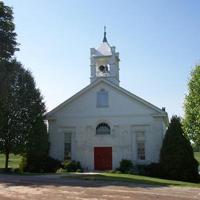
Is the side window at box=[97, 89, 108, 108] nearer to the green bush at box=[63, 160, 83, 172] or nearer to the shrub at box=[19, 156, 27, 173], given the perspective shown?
the green bush at box=[63, 160, 83, 172]

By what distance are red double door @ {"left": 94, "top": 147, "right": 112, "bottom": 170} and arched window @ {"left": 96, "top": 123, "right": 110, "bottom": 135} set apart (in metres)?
1.51

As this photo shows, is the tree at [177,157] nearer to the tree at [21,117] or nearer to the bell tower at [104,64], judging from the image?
the bell tower at [104,64]

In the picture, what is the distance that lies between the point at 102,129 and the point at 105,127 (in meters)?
0.34

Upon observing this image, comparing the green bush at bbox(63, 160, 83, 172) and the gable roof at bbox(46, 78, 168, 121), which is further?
the gable roof at bbox(46, 78, 168, 121)

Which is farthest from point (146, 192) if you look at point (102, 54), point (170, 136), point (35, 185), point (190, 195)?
point (102, 54)

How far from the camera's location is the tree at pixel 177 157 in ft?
115

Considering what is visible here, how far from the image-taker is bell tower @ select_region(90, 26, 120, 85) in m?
41.9


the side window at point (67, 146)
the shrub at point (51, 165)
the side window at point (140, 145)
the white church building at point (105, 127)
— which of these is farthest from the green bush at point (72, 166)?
the side window at point (140, 145)

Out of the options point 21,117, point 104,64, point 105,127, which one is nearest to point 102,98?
point 105,127

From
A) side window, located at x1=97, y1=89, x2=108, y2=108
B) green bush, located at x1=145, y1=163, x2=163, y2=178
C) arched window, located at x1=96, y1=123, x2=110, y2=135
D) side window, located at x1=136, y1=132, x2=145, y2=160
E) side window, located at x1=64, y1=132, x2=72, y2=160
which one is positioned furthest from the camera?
side window, located at x1=64, y1=132, x2=72, y2=160

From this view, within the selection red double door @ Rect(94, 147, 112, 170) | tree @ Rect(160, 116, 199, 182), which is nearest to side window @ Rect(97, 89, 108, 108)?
red double door @ Rect(94, 147, 112, 170)

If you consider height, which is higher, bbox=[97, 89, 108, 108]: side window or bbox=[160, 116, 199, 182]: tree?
bbox=[97, 89, 108, 108]: side window

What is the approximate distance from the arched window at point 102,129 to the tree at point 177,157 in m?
5.79

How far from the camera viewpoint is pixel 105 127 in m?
39.6
